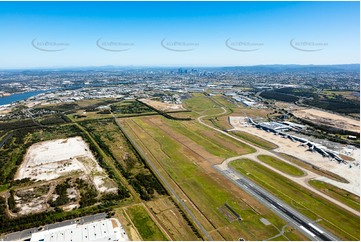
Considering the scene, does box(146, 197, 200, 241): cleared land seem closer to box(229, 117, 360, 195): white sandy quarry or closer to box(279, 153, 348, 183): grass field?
box(229, 117, 360, 195): white sandy quarry

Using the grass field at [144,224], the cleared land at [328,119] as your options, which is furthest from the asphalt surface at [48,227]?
the cleared land at [328,119]

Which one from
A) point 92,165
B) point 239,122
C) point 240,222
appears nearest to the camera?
point 240,222

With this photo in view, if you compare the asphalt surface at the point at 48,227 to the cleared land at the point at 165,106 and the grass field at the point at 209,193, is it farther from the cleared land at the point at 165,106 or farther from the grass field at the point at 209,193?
the cleared land at the point at 165,106

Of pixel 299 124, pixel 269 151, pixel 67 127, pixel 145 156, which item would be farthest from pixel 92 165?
pixel 299 124

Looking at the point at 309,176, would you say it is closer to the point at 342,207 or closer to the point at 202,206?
the point at 342,207

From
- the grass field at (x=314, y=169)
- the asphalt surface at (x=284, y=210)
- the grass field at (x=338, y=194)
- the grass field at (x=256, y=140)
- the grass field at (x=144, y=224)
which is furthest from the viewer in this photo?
the grass field at (x=256, y=140)

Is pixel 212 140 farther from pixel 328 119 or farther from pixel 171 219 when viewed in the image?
pixel 328 119

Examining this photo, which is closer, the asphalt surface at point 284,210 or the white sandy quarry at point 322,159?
the asphalt surface at point 284,210
